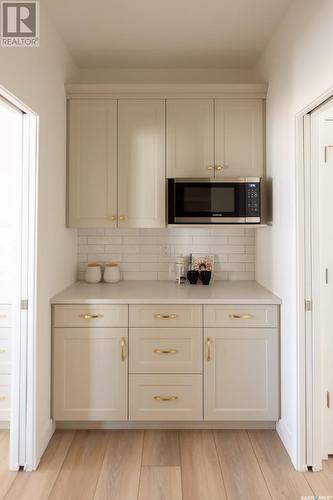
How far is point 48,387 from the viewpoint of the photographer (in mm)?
2432

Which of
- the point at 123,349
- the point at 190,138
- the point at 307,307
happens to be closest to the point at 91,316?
the point at 123,349

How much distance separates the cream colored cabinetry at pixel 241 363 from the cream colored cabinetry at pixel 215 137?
1.03 metres

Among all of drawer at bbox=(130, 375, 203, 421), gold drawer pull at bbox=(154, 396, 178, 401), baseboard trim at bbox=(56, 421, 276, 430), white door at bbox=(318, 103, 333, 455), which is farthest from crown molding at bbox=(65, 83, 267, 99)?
baseboard trim at bbox=(56, 421, 276, 430)

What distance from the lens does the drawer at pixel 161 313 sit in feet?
8.14

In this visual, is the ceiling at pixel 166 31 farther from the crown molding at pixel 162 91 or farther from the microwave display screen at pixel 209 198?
the microwave display screen at pixel 209 198

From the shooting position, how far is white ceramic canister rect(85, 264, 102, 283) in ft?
9.95

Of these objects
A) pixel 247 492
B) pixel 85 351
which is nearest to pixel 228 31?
pixel 85 351

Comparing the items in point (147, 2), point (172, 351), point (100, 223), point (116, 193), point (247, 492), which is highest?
point (147, 2)

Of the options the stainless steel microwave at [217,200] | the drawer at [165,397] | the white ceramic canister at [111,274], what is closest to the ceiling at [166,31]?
the stainless steel microwave at [217,200]

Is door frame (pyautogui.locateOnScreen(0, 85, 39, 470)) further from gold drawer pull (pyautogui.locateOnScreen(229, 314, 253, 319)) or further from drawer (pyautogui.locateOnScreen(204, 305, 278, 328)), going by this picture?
gold drawer pull (pyautogui.locateOnScreen(229, 314, 253, 319))

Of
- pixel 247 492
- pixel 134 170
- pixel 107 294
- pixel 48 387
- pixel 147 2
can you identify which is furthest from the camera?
pixel 134 170

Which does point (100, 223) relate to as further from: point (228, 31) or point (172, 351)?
point (228, 31)

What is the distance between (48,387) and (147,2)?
242 cm

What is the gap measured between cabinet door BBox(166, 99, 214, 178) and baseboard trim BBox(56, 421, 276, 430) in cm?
173
